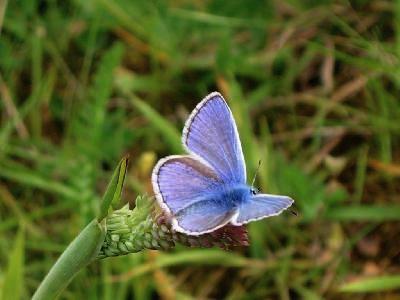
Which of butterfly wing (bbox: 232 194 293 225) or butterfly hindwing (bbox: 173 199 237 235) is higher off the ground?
butterfly wing (bbox: 232 194 293 225)

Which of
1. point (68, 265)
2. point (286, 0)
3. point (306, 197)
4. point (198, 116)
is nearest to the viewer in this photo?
point (68, 265)

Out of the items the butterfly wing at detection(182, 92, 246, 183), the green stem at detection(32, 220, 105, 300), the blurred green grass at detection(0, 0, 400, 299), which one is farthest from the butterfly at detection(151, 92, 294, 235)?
the blurred green grass at detection(0, 0, 400, 299)

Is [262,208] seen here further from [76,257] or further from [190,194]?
[76,257]

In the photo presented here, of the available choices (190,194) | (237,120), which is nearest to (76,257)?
(190,194)

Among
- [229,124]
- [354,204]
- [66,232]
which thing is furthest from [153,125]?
[229,124]

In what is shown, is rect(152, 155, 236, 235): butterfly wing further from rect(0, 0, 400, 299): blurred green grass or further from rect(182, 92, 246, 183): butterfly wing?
rect(0, 0, 400, 299): blurred green grass

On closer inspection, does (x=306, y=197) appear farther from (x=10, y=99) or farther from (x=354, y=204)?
(x=10, y=99)
